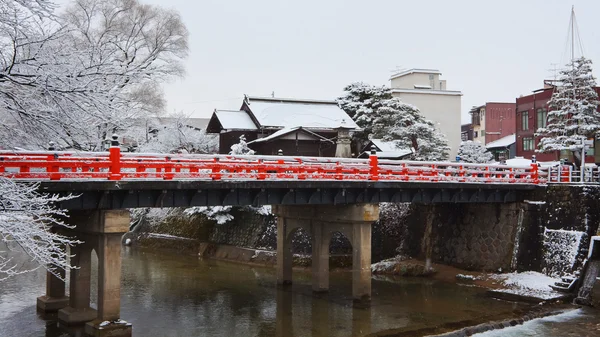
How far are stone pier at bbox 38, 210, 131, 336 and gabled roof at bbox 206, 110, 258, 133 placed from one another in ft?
78.0

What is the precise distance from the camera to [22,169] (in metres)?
18.1

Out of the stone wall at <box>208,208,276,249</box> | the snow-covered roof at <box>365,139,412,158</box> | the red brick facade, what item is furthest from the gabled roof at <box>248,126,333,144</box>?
the red brick facade

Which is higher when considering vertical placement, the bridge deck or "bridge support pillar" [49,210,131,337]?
the bridge deck

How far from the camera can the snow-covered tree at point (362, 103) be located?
4788 centimetres

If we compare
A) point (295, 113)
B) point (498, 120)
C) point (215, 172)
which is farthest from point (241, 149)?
point (498, 120)

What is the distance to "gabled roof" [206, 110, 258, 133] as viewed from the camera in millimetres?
45875

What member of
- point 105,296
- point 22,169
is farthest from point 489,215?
point 22,169

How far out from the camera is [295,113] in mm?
48531

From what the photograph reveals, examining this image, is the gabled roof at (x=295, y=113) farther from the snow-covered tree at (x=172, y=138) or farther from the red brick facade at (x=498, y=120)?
the red brick facade at (x=498, y=120)

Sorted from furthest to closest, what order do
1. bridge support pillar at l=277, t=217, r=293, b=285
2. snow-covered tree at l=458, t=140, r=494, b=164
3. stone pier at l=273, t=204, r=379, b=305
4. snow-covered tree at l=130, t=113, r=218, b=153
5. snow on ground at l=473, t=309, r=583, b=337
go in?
1. snow-covered tree at l=458, t=140, r=494, b=164
2. snow-covered tree at l=130, t=113, r=218, b=153
3. bridge support pillar at l=277, t=217, r=293, b=285
4. stone pier at l=273, t=204, r=379, b=305
5. snow on ground at l=473, t=309, r=583, b=337

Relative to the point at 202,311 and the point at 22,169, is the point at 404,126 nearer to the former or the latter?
the point at 202,311

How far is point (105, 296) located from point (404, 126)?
96.7 ft

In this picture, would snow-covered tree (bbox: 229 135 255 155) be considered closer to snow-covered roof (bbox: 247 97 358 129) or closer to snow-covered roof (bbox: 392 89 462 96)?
snow-covered roof (bbox: 247 97 358 129)

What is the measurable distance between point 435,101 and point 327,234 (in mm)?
39502
